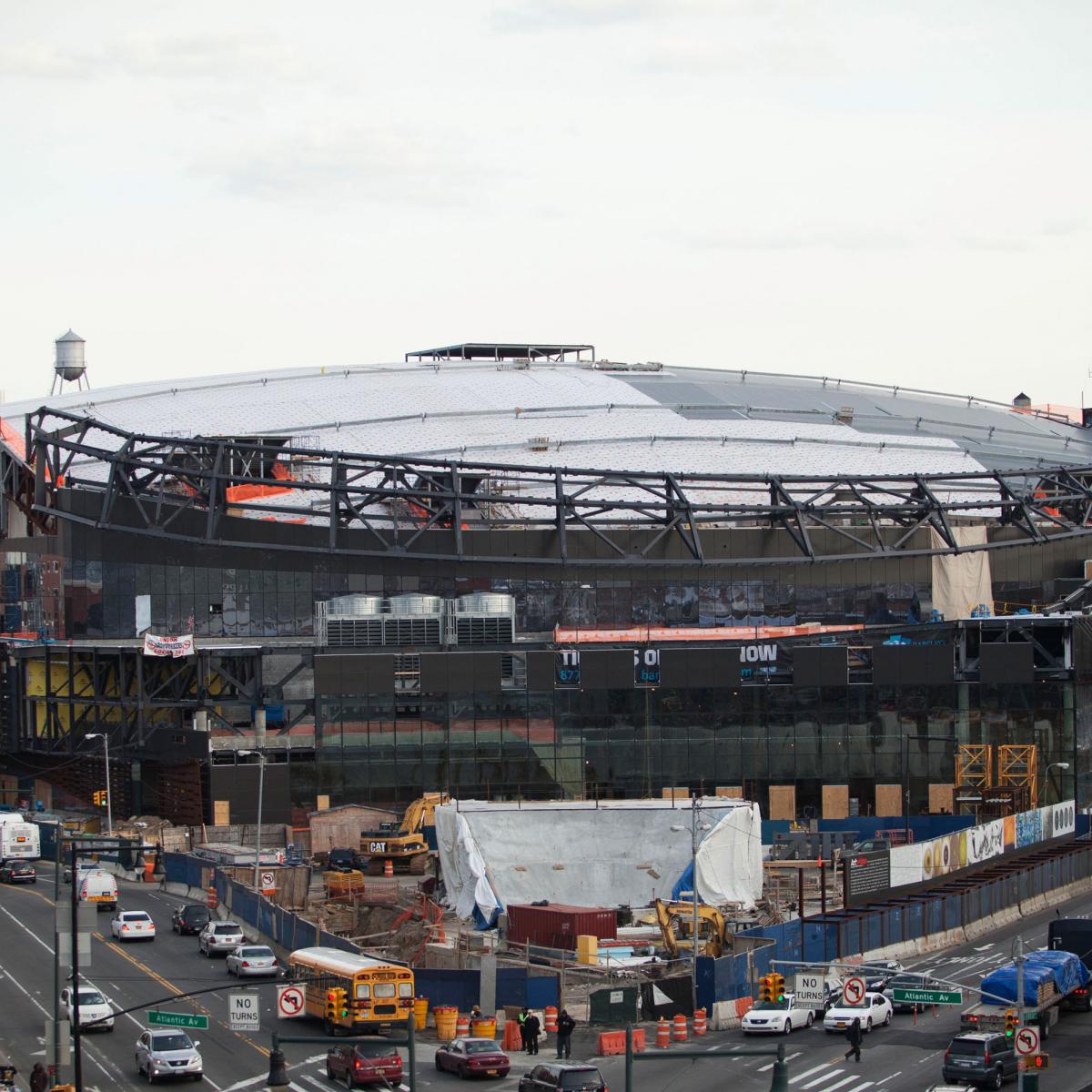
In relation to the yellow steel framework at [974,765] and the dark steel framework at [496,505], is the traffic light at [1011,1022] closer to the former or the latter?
the yellow steel framework at [974,765]

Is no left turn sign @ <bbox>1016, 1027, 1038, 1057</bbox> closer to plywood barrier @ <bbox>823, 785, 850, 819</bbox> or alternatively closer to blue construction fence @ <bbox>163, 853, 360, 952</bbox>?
blue construction fence @ <bbox>163, 853, 360, 952</bbox>

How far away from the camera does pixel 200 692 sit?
111 metres

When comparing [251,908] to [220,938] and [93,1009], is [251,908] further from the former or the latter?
[93,1009]

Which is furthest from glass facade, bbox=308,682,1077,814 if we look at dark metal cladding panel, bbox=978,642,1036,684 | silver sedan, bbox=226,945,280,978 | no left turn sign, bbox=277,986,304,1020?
no left turn sign, bbox=277,986,304,1020

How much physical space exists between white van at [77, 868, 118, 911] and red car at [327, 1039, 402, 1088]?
3139 cm

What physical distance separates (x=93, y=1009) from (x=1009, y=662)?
208ft

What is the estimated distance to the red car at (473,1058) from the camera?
5544 centimetres

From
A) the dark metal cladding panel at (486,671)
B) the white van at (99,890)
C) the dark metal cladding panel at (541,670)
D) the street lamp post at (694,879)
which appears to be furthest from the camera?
the dark metal cladding panel at (541,670)

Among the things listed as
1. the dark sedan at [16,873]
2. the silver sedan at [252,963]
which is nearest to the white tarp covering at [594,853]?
the silver sedan at [252,963]

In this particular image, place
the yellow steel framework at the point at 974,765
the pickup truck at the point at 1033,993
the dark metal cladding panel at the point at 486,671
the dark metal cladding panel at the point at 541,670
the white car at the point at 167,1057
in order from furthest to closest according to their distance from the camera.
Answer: the dark metal cladding panel at the point at 541,670 → the dark metal cladding panel at the point at 486,671 → the yellow steel framework at the point at 974,765 → the pickup truck at the point at 1033,993 → the white car at the point at 167,1057

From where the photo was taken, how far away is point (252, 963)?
6806 centimetres

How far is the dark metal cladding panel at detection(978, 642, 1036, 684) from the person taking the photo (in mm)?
109312

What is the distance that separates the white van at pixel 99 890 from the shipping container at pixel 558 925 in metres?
18.8

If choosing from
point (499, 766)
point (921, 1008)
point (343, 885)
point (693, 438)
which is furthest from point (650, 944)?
point (693, 438)
